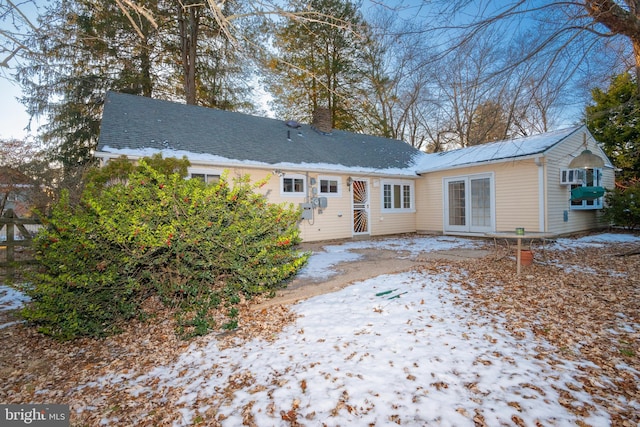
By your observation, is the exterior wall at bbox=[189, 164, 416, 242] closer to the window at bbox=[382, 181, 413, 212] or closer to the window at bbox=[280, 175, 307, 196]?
the window at bbox=[280, 175, 307, 196]

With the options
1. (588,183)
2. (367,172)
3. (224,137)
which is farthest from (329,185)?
(588,183)

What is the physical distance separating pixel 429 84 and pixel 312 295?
145 inches

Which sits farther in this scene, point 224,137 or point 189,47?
point 189,47

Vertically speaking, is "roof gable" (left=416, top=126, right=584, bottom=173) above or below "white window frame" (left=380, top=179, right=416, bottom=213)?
above

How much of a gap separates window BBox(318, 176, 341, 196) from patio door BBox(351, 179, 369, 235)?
674 mm

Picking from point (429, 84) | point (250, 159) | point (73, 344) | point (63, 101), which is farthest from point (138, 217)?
point (63, 101)

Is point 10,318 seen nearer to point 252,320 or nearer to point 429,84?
point 252,320

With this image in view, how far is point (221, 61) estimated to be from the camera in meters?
16.1

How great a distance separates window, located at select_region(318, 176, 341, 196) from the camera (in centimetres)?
1084

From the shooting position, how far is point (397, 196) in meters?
12.7

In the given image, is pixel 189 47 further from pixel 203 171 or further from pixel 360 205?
pixel 360 205

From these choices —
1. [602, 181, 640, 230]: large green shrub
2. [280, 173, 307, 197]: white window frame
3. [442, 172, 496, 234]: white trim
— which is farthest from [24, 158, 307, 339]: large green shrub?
[602, 181, 640, 230]: large green shrub

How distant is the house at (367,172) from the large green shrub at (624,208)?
0.36m

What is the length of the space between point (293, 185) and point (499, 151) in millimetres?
7169
